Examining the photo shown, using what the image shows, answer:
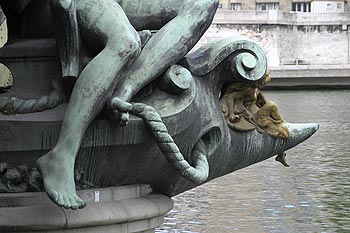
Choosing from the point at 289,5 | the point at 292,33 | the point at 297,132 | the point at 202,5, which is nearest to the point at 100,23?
the point at 202,5

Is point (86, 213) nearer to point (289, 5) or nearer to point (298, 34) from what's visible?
point (298, 34)

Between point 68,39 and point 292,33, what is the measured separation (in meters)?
34.3

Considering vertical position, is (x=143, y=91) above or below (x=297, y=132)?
above

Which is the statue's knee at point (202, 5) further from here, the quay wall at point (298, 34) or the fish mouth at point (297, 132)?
the quay wall at point (298, 34)

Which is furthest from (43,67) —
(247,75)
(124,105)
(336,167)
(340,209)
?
(336,167)

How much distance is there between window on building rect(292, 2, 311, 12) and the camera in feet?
142

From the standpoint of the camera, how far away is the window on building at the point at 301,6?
43.2m

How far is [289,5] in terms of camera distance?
43.2 meters

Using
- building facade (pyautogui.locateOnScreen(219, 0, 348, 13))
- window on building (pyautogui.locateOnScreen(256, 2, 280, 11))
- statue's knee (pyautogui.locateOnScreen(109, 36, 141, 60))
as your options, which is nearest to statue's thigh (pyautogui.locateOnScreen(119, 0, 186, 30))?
statue's knee (pyautogui.locateOnScreen(109, 36, 141, 60))

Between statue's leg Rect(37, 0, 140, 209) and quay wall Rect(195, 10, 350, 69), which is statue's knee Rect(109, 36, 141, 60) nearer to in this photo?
statue's leg Rect(37, 0, 140, 209)

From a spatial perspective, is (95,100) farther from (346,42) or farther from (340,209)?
(346,42)

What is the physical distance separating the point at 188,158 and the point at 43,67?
1.58 ft

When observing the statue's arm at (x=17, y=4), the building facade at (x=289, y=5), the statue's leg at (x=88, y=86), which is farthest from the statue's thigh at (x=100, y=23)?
the building facade at (x=289, y=5)

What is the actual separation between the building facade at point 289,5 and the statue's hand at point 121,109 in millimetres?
37835
